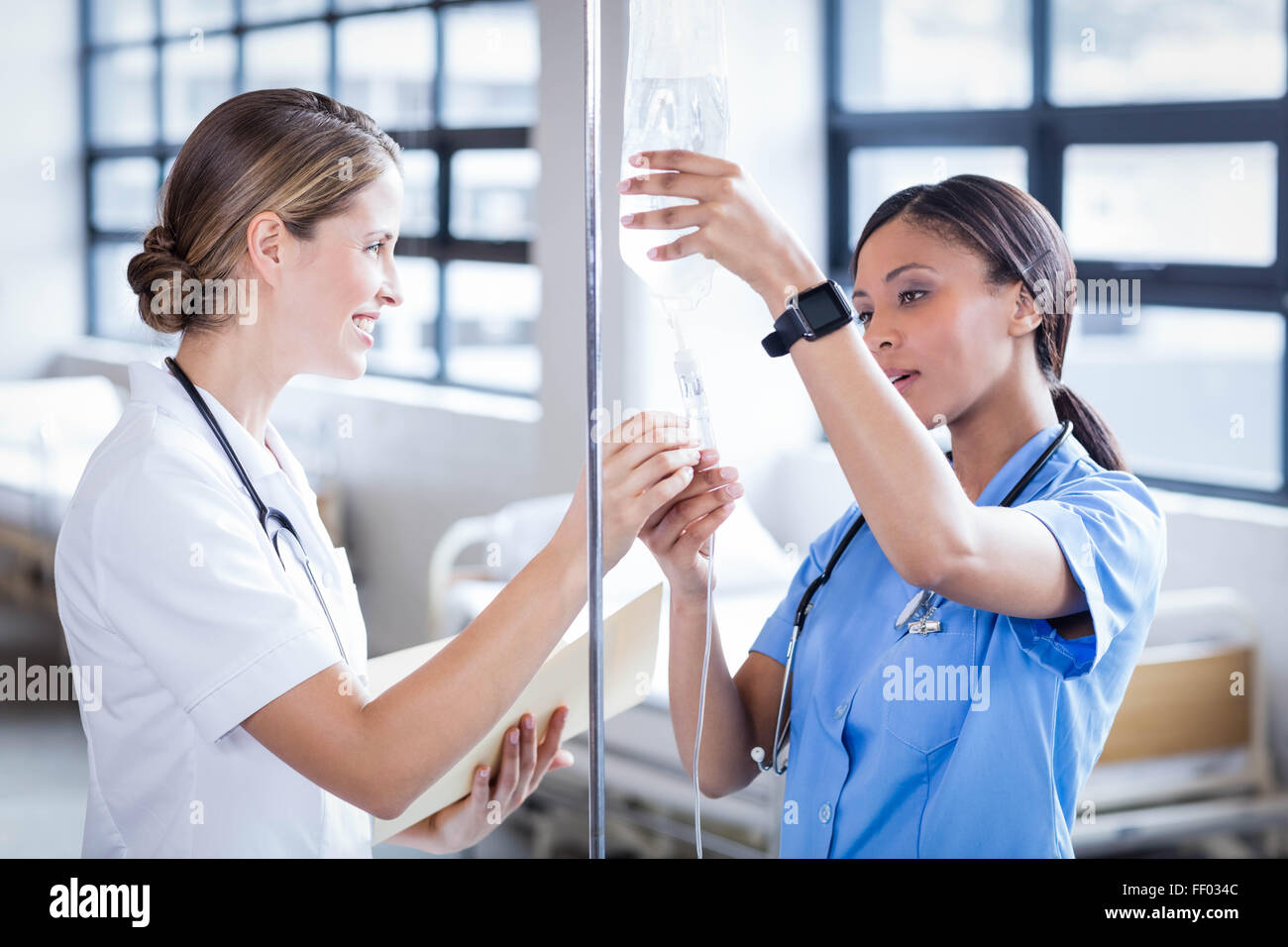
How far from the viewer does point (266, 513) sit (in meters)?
1.15

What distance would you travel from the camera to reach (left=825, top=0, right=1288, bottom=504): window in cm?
303

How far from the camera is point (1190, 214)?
318cm

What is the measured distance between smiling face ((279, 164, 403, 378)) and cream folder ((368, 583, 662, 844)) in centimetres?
29

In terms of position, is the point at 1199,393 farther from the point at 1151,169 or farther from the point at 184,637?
the point at 184,637

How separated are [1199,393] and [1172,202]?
1.53 feet

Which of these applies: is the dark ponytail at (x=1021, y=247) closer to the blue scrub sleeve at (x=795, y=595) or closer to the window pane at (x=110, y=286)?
the blue scrub sleeve at (x=795, y=595)

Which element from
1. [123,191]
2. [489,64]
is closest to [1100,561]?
[489,64]

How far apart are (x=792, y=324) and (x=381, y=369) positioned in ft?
14.3

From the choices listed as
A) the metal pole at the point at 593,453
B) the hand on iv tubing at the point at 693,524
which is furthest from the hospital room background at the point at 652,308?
the metal pole at the point at 593,453

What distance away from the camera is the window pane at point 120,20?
4719mm

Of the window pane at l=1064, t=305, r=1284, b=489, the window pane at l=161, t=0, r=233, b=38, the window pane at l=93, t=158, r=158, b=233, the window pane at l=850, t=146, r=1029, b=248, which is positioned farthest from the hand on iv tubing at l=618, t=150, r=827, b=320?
the window pane at l=161, t=0, r=233, b=38

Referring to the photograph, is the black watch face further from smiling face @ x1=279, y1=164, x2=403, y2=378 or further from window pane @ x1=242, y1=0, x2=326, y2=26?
window pane @ x1=242, y1=0, x2=326, y2=26
